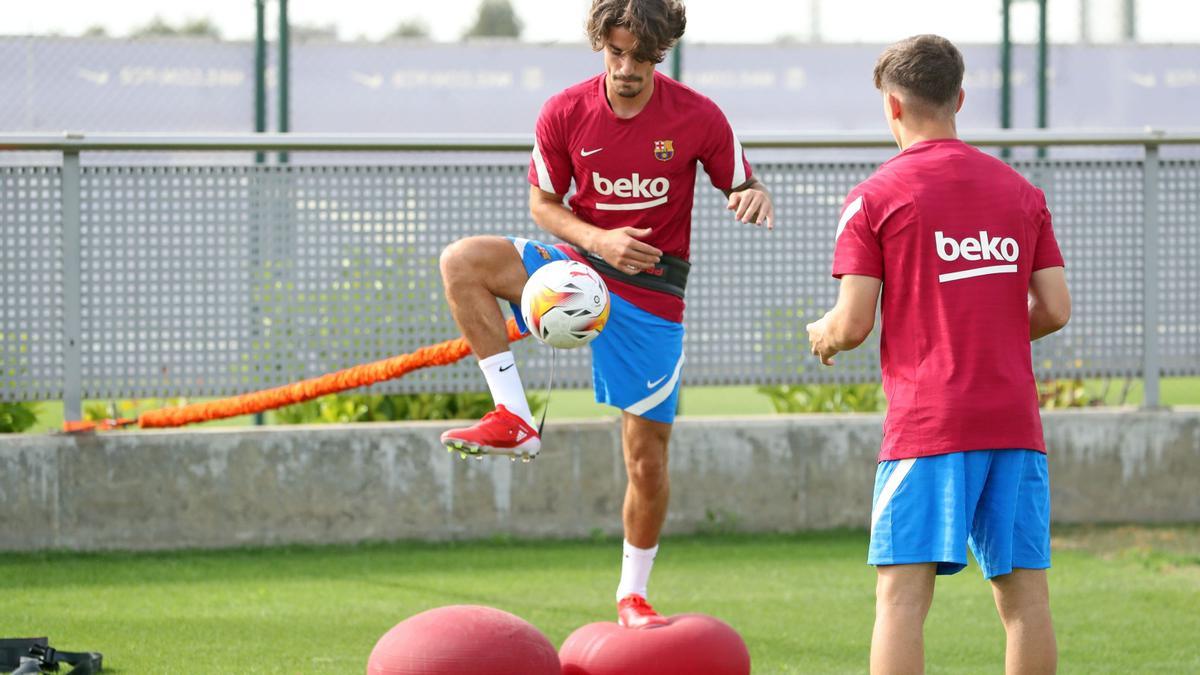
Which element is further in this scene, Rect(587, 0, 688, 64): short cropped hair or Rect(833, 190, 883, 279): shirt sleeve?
Rect(587, 0, 688, 64): short cropped hair

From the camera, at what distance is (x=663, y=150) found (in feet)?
18.7

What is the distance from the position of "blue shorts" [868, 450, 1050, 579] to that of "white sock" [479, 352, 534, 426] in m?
1.70

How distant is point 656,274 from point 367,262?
3322 millimetres

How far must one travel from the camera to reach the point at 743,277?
9.08 meters

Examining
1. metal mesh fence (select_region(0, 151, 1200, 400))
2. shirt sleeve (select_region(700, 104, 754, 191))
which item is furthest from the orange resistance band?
shirt sleeve (select_region(700, 104, 754, 191))

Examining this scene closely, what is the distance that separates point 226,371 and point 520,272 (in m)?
3.60

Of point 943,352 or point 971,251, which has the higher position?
point 971,251

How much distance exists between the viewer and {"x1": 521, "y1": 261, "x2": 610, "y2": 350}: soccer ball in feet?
17.3

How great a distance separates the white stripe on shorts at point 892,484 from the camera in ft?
13.3

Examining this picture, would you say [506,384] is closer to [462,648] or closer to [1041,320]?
[462,648]

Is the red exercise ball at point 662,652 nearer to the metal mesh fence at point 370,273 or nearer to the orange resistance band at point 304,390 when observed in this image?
the orange resistance band at point 304,390

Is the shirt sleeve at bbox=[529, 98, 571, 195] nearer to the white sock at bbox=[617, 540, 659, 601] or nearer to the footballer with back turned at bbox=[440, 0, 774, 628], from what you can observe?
the footballer with back turned at bbox=[440, 0, 774, 628]

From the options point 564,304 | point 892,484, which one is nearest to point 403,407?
point 564,304

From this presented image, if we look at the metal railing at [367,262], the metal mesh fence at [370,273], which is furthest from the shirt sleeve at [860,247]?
the metal mesh fence at [370,273]
